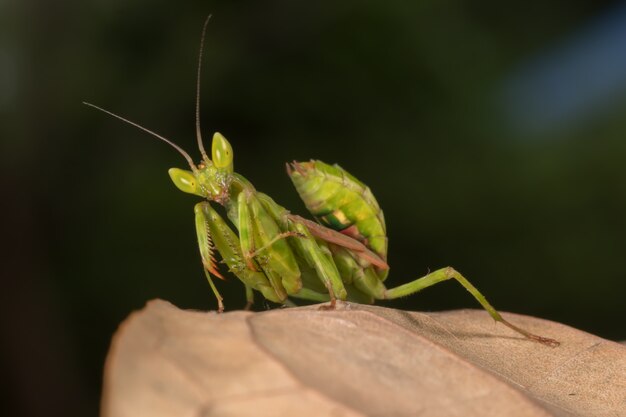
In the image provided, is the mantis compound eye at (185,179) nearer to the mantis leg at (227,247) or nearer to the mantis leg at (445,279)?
the mantis leg at (227,247)

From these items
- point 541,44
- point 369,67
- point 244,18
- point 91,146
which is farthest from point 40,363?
point 541,44

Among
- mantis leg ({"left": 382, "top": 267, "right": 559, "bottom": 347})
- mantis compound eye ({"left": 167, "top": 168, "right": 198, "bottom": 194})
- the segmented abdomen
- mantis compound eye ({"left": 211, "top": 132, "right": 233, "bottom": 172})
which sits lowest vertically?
mantis leg ({"left": 382, "top": 267, "right": 559, "bottom": 347})

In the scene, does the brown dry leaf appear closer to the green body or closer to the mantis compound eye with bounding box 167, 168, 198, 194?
the green body

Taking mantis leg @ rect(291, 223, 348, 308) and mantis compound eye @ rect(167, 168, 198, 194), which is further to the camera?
mantis compound eye @ rect(167, 168, 198, 194)

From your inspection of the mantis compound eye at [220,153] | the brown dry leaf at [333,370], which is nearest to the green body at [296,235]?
the mantis compound eye at [220,153]

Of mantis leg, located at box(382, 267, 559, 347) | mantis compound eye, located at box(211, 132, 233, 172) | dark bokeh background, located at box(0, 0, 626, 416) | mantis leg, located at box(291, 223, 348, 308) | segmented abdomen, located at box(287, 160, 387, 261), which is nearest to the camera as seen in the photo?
mantis leg, located at box(382, 267, 559, 347)

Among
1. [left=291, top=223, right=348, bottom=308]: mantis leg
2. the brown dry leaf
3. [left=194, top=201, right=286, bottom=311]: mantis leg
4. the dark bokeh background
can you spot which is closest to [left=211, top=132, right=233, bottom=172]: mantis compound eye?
[left=194, top=201, right=286, bottom=311]: mantis leg

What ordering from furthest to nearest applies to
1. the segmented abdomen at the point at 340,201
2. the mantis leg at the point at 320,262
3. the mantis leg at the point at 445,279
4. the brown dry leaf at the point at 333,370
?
the segmented abdomen at the point at 340,201, the mantis leg at the point at 320,262, the mantis leg at the point at 445,279, the brown dry leaf at the point at 333,370

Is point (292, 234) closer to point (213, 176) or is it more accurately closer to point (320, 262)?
point (320, 262)

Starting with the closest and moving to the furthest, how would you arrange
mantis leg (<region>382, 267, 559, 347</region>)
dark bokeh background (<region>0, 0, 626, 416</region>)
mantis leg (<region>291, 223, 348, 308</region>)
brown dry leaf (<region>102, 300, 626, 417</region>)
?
1. brown dry leaf (<region>102, 300, 626, 417</region>)
2. mantis leg (<region>382, 267, 559, 347</region>)
3. mantis leg (<region>291, 223, 348, 308</region>)
4. dark bokeh background (<region>0, 0, 626, 416</region>)
